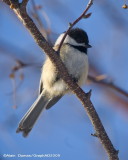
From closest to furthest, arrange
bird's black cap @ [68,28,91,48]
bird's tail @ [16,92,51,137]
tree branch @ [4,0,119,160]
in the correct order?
tree branch @ [4,0,119,160], bird's tail @ [16,92,51,137], bird's black cap @ [68,28,91,48]

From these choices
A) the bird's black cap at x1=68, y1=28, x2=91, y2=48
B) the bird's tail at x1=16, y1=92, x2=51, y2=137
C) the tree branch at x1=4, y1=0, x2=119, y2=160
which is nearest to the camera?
the tree branch at x1=4, y1=0, x2=119, y2=160

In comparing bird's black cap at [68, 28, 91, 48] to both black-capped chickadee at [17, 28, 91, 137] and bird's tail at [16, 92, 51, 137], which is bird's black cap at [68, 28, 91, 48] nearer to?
black-capped chickadee at [17, 28, 91, 137]

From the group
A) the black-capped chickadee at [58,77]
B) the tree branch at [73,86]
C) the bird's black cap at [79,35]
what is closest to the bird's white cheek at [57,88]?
the black-capped chickadee at [58,77]

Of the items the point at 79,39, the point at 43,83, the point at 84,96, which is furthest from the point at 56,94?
the point at 84,96

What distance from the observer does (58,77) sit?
215 cm

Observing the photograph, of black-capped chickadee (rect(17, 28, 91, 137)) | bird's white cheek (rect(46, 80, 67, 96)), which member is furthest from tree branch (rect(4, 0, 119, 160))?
bird's white cheek (rect(46, 80, 67, 96))

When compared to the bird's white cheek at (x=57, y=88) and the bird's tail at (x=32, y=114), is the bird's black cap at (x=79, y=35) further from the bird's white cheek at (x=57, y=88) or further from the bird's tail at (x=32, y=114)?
the bird's tail at (x=32, y=114)

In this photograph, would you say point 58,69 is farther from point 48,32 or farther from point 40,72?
point 40,72

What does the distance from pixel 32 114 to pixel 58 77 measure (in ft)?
1.14

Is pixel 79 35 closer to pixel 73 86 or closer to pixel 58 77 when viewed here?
pixel 58 77

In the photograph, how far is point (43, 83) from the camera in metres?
2.35

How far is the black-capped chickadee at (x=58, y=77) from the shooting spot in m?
2.18

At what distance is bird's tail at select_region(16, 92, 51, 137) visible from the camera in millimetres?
2146

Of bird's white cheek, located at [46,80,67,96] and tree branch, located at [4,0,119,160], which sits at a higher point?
bird's white cheek, located at [46,80,67,96]
